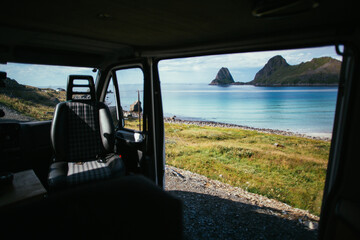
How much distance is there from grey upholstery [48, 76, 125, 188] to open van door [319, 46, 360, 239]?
2.05 metres

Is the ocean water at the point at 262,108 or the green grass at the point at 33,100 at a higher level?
the green grass at the point at 33,100

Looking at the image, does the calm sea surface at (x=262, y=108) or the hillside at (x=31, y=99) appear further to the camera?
the calm sea surface at (x=262, y=108)

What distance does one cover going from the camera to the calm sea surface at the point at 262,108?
57.7 ft

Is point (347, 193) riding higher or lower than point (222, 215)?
higher

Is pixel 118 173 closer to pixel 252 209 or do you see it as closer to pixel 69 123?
pixel 69 123

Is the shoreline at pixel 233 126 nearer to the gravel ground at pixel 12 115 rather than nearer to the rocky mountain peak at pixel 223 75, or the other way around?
the rocky mountain peak at pixel 223 75

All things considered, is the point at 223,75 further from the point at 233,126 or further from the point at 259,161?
the point at 259,161

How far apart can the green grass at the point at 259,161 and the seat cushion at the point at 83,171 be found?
4766 mm

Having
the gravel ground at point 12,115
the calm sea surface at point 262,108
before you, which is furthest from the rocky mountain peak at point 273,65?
the gravel ground at point 12,115

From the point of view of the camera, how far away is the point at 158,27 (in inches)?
70.3

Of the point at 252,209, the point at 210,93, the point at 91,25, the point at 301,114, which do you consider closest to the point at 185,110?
the point at 210,93

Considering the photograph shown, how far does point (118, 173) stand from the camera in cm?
233

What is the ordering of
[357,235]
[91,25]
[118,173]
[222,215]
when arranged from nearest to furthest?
1. [357,235]
2. [91,25]
3. [118,173]
4. [222,215]

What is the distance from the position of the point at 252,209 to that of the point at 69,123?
3.37 metres
